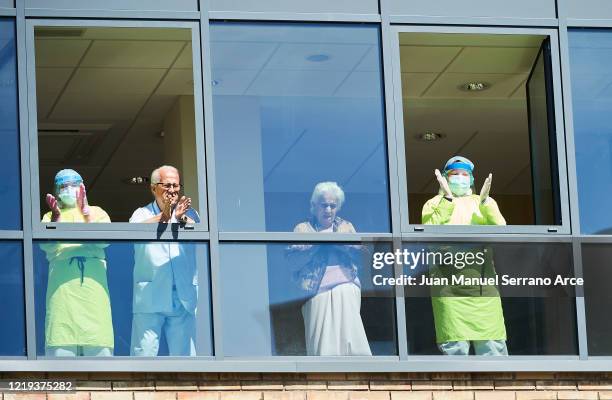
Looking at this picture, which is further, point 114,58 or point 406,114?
point 406,114

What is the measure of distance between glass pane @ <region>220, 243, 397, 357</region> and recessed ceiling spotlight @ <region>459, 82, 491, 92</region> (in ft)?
7.58

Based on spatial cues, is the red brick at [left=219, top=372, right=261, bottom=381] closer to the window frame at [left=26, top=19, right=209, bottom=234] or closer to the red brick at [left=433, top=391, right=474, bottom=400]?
the window frame at [left=26, top=19, right=209, bottom=234]

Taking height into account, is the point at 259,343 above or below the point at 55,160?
below

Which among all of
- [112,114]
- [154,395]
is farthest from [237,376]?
[112,114]

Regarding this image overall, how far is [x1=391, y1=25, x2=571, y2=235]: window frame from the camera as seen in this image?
1317 cm

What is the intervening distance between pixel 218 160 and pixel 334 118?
0.97 metres

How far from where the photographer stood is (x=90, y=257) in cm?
1267

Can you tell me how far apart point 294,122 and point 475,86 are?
220 centimetres

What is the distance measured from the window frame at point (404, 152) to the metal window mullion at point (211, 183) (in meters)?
1.39

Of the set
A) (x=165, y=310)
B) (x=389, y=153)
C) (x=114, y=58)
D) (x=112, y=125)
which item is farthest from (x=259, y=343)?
(x=112, y=125)

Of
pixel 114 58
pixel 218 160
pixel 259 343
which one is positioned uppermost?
pixel 114 58

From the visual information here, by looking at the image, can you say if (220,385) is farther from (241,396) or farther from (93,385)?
(93,385)

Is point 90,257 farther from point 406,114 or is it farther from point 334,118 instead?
point 406,114

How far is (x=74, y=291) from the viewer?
1252 centimetres
